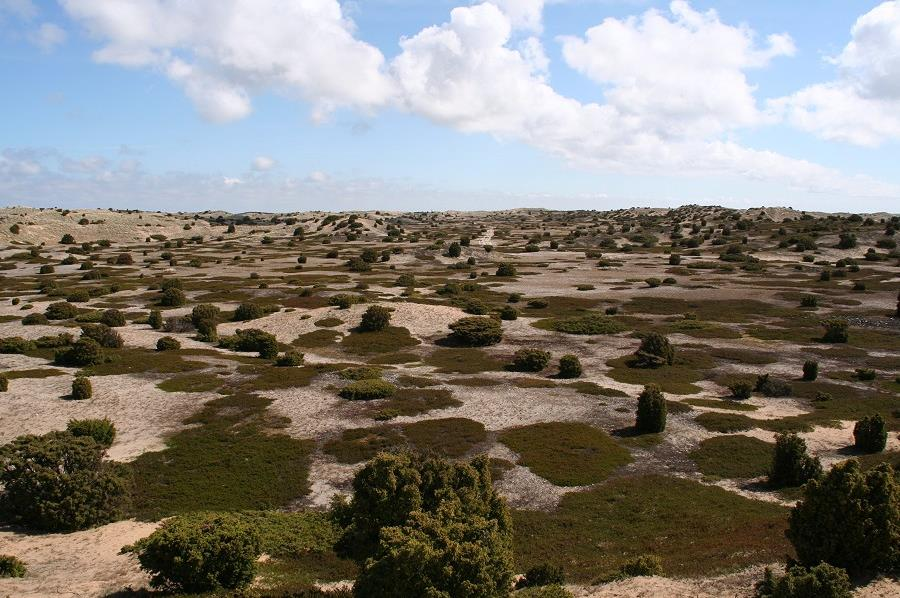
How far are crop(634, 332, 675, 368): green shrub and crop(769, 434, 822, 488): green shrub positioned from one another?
2113cm

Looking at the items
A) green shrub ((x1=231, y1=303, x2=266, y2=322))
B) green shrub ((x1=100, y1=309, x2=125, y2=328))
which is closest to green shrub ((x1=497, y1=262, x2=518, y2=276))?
green shrub ((x1=231, y1=303, x2=266, y2=322))

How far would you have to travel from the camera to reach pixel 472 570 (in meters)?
13.2

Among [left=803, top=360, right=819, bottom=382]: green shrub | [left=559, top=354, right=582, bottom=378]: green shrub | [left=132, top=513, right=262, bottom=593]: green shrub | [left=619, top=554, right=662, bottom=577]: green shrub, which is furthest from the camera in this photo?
[left=559, top=354, right=582, bottom=378]: green shrub

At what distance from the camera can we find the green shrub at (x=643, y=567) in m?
17.9

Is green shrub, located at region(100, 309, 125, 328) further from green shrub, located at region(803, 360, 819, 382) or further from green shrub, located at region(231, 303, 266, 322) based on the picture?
green shrub, located at region(803, 360, 819, 382)

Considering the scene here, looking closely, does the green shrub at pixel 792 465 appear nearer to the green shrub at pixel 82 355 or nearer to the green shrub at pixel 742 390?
the green shrub at pixel 742 390

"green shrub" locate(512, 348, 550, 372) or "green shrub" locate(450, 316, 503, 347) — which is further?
"green shrub" locate(450, 316, 503, 347)

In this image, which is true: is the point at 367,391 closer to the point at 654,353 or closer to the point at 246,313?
the point at 654,353

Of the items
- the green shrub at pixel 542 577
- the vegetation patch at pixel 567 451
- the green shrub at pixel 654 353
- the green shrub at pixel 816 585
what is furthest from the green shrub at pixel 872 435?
the green shrub at pixel 542 577

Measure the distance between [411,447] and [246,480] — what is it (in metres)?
8.41

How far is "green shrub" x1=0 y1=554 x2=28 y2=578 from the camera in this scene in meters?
18.6

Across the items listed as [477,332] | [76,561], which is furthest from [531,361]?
[76,561]

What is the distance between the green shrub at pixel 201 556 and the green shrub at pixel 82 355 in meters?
33.2

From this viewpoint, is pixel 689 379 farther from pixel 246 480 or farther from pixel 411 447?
pixel 246 480
